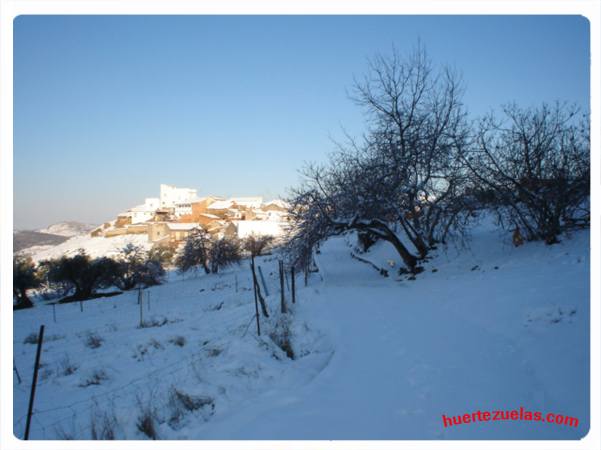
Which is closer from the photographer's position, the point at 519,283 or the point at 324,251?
the point at 519,283

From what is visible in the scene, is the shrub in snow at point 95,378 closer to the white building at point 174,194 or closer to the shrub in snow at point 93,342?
the shrub in snow at point 93,342

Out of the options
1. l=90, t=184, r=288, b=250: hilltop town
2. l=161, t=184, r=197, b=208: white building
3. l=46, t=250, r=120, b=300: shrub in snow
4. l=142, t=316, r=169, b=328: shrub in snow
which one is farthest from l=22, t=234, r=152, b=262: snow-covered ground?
l=161, t=184, r=197, b=208: white building

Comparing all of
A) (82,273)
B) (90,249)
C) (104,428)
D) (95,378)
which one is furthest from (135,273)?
(90,249)

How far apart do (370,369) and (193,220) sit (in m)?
84.8

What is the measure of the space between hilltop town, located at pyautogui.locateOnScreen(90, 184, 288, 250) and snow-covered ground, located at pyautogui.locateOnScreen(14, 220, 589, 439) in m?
44.5

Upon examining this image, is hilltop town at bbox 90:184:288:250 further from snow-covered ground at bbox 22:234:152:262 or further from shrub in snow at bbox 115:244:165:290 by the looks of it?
shrub in snow at bbox 115:244:165:290

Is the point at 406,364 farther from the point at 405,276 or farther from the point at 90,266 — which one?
the point at 90,266

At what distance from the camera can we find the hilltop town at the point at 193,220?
59.2 metres

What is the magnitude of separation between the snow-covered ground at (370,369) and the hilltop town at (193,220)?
4451cm

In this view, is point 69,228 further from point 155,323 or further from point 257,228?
point 155,323

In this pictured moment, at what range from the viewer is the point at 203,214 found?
82.6m

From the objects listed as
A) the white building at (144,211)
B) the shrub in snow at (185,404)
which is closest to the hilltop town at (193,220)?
the white building at (144,211)
